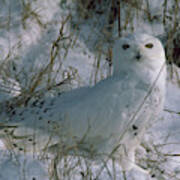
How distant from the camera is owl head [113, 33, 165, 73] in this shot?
250 cm

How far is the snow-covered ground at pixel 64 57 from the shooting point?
2990 mm

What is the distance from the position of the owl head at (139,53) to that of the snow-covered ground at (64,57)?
0.48 m

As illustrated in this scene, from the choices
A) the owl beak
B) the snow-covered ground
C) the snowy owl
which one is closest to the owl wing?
the snowy owl

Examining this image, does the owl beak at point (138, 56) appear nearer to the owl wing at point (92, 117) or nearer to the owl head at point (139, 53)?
the owl head at point (139, 53)

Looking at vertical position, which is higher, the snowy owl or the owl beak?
the owl beak

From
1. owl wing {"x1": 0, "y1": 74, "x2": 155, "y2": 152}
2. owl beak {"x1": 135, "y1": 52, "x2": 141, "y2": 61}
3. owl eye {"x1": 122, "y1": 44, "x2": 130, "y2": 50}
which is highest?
owl eye {"x1": 122, "y1": 44, "x2": 130, "y2": 50}

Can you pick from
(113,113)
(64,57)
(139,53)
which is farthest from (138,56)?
(64,57)

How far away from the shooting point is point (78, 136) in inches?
101

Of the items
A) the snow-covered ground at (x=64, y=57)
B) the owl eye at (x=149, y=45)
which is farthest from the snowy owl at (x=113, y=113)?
the snow-covered ground at (x=64, y=57)

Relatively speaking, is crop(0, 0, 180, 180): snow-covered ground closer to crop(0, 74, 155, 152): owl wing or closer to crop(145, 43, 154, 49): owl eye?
crop(0, 74, 155, 152): owl wing

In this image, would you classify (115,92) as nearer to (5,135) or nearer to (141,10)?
(5,135)

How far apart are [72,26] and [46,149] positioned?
5.83 feet

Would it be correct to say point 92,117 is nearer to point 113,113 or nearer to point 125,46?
point 113,113

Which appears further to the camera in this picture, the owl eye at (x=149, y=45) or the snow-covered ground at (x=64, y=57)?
the snow-covered ground at (x=64, y=57)
